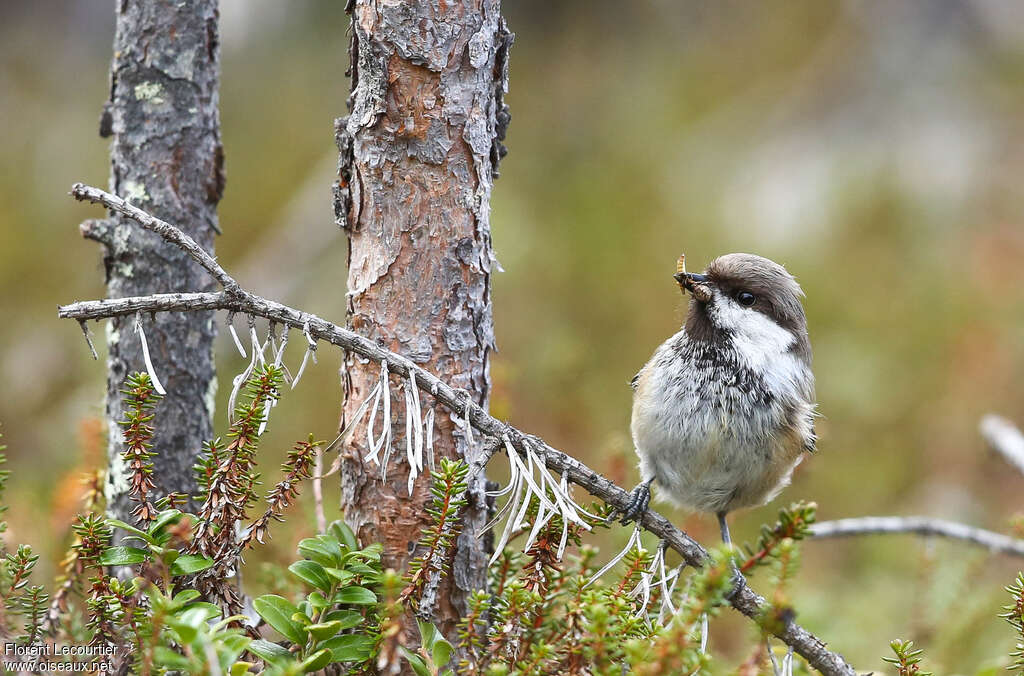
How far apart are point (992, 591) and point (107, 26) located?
30.8ft

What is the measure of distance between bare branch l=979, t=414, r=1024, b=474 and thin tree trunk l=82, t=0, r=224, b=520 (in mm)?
3101

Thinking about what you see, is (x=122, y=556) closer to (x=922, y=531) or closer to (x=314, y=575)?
(x=314, y=575)

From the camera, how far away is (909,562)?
5289 millimetres

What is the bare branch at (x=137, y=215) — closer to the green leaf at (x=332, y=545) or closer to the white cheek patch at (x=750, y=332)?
the green leaf at (x=332, y=545)

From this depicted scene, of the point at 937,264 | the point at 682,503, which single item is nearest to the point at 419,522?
the point at 682,503

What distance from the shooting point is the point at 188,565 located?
1.84 m

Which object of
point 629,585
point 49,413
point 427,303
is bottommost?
point 629,585

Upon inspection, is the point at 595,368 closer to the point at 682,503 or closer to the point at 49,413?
the point at 682,503

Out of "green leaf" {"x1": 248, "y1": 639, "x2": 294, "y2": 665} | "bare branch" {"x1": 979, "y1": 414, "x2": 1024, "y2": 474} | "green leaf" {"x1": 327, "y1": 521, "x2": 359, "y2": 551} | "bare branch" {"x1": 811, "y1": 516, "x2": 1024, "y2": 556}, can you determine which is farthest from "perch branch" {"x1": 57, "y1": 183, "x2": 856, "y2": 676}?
"bare branch" {"x1": 979, "y1": 414, "x2": 1024, "y2": 474}

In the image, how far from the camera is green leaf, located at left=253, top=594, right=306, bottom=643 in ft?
6.01

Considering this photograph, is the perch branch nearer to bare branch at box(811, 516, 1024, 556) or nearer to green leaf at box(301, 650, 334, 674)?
green leaf at box(301, 650, 334, 674)

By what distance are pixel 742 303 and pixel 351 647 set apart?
1727 mm

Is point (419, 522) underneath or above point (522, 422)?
underneath

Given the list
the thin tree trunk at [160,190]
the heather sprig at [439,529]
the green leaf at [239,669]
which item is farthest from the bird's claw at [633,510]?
the thin tree trunk at [160,190]
